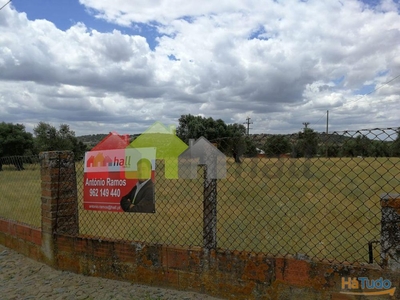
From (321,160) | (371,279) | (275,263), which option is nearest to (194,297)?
(275,263)

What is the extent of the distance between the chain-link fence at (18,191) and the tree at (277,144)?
163 inches

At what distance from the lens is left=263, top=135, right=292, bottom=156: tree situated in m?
2.85

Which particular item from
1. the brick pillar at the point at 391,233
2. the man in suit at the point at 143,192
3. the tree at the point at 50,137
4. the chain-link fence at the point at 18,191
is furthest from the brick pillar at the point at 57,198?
the tree at the point at 50,137

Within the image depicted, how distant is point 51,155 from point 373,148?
3.55m

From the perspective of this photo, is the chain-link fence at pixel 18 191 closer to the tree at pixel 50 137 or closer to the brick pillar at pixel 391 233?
the brick pillar at pixel 391 233

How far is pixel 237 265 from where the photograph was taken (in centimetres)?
299

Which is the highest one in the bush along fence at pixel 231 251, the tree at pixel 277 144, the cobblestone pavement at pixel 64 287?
the tree at pixel 277 144

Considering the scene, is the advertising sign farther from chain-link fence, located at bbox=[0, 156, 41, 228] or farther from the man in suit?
chain-link fence, located at bbox=[0, 156, 41, 228]

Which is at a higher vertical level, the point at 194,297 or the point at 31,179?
the point at 31,179

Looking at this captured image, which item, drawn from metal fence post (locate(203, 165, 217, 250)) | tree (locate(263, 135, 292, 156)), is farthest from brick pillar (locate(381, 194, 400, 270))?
metal fence post (locate(203, 165, 217, 250))

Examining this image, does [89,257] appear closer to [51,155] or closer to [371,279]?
[51,155]

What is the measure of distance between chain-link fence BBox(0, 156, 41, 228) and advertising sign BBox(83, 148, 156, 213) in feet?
6.08

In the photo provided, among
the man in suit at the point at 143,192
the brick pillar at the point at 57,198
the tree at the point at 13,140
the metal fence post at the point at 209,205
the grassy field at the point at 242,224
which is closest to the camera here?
the metal fence post at the point at 209,205

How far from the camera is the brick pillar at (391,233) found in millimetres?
2451
